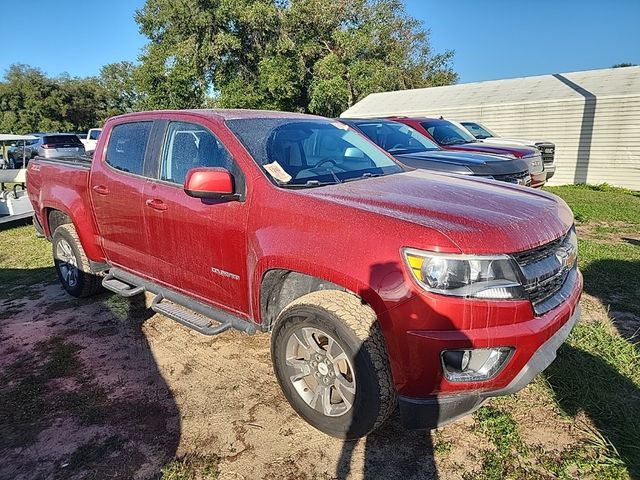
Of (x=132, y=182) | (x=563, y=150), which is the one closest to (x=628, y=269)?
(x=132, y=182)

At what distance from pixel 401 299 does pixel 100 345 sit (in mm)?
2916

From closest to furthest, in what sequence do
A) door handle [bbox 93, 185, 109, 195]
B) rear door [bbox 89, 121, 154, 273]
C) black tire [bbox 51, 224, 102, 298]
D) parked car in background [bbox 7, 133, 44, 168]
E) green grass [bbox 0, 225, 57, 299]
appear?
rear door [bbox 89, 121, 154, 273], door handle [bbox 93, 185, 109, 195], black tire [bbox 51, 224, 102, 298], green grass [bbox 0, 225, 57, 299], parked car in background [bbox 7, 133, 44, 168]

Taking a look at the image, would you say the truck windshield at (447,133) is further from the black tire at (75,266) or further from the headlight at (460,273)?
the headlight at (460,273)

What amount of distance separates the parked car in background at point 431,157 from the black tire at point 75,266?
3.72 metres

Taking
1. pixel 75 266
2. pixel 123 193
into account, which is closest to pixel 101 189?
pixel 123 193

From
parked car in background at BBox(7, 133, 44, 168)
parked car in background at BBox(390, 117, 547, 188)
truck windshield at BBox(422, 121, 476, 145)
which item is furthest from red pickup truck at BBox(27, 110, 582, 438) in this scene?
parked car in background at BBox(7, 133, 44, 168)

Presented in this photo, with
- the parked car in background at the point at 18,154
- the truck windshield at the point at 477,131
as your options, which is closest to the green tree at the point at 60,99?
the parked car in background at the point at 18,154

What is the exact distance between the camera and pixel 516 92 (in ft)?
54.5

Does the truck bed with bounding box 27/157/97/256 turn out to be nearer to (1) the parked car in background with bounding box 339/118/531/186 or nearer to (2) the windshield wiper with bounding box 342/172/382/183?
(2) the windshield wiper with bounding box 342/172/382/183

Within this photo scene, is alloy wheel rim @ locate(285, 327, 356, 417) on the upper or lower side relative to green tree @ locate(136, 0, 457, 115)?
lower

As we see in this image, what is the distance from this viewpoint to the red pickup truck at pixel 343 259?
2191 millimetres

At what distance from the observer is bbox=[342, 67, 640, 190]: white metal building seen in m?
13.6

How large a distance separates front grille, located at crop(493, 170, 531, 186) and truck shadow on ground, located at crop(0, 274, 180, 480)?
5487 mm

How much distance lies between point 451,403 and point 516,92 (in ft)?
55.5
